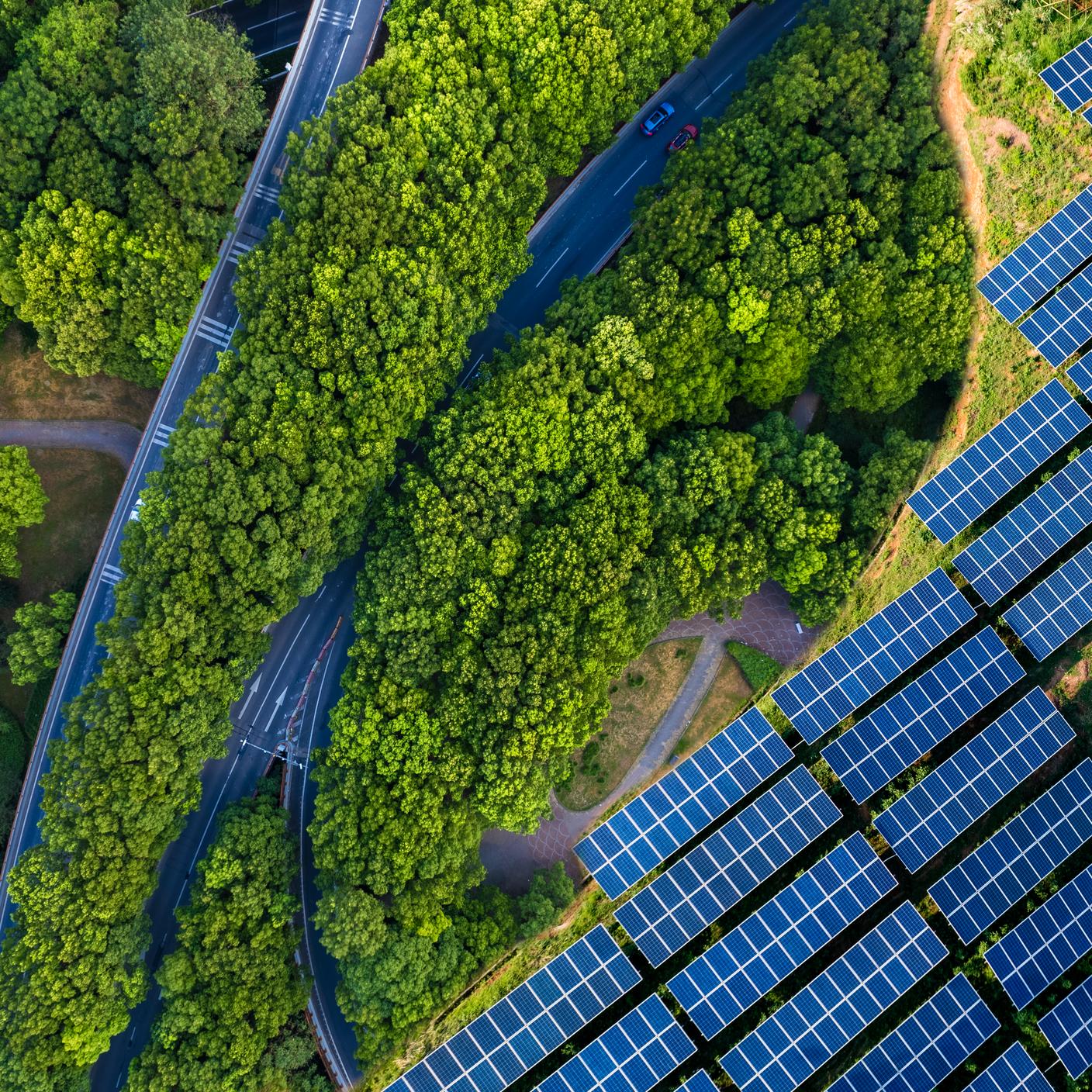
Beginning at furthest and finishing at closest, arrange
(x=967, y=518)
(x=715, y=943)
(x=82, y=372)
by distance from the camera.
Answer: (x=82, y=372) → (x=967, y=518) → (x=715, y=943)

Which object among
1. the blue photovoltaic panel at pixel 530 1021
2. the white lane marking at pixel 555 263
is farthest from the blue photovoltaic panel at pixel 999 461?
the blue photovoltaic panel at pixel 530 1021

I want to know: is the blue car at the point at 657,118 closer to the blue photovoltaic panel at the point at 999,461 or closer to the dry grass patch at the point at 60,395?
the blue photovoltaic panel at the point at 999,461

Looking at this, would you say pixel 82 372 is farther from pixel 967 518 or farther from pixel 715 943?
pixel 967 518

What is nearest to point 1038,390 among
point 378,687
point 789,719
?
point 789,719

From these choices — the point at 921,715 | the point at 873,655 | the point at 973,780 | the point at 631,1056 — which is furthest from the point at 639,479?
the point at 631,1056

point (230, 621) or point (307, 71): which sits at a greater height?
point (307, 71)

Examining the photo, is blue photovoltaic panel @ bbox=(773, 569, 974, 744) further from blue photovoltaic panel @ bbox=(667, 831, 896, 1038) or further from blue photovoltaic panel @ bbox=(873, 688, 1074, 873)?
blue photovoltaic panel @ bbox=(667, 831, 896, 1038)
